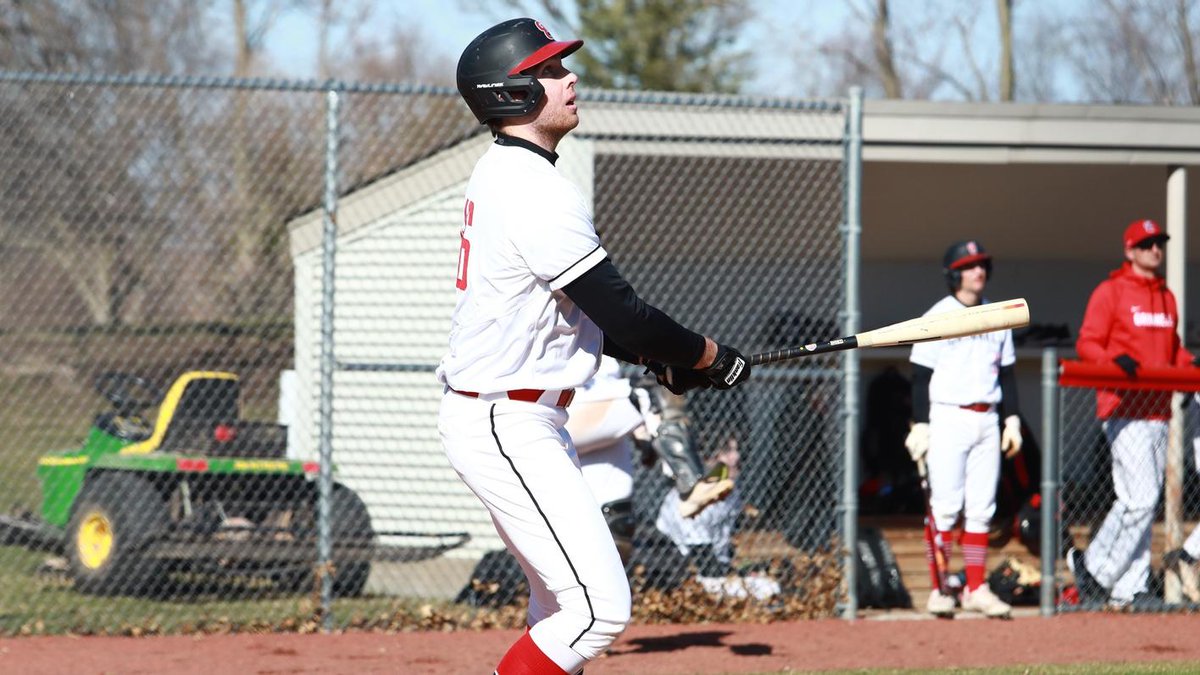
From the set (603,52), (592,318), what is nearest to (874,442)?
(592,318)

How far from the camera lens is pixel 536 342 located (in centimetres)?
345

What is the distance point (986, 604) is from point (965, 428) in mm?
914

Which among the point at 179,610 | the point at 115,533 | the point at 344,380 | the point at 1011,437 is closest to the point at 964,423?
the point at 1011,437

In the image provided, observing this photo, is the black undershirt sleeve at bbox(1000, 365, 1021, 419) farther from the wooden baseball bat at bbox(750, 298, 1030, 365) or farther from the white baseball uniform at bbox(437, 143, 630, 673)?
the white baseball uniform at bbox(437, 143, 630, 673)

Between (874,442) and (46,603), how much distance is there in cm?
640

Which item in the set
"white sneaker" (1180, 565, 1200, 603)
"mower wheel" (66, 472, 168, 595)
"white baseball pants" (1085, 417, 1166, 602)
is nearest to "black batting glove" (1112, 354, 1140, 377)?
"white baseball pants" (1085, 417, 1166, 602)

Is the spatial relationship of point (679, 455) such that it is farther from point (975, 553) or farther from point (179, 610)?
point (179, 610)

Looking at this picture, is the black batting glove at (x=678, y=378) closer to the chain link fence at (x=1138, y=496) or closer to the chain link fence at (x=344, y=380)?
the chain link fence at (x=344, y=380)

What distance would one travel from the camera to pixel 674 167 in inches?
349

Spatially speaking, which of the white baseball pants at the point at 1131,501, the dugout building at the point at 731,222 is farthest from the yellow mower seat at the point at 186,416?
the white baseball pants at the point at 1131,501

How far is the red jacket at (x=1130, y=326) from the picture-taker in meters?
7.56

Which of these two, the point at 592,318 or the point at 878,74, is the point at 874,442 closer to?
the point at 592,318

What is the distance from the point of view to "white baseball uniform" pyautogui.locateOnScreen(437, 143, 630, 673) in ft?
11.1

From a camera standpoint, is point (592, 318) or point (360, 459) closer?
point (592, 318)
